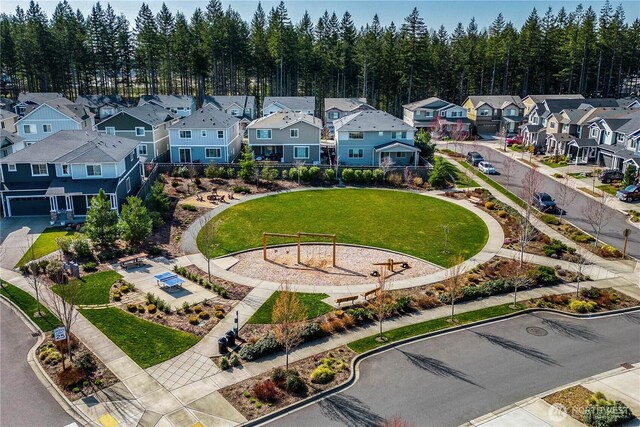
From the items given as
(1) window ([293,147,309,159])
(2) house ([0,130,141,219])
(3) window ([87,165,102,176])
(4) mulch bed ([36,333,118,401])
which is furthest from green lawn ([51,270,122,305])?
(1) window ([293,147,309,159])

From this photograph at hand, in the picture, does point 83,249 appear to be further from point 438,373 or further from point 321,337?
point 438,373

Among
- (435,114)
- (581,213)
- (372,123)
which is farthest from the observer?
(435,114)

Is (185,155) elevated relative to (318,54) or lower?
lower

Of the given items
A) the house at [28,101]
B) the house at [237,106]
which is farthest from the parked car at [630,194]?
the house at [28,101]

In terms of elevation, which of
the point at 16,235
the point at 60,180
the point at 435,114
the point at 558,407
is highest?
the point at 435,114

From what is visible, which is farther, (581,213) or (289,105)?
(289,105)

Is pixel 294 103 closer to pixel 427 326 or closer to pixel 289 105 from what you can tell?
pixel 289 105

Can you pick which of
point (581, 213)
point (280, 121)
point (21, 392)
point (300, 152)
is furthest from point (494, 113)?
point (21, 392)

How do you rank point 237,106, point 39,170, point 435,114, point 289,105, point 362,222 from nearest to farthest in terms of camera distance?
1. point 362,222
2. point 39,170
3. point 237,106
4. point 289,105
5. point 435,114

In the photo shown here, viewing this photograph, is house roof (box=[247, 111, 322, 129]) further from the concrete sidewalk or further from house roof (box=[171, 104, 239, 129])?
the concrete sidewalk
